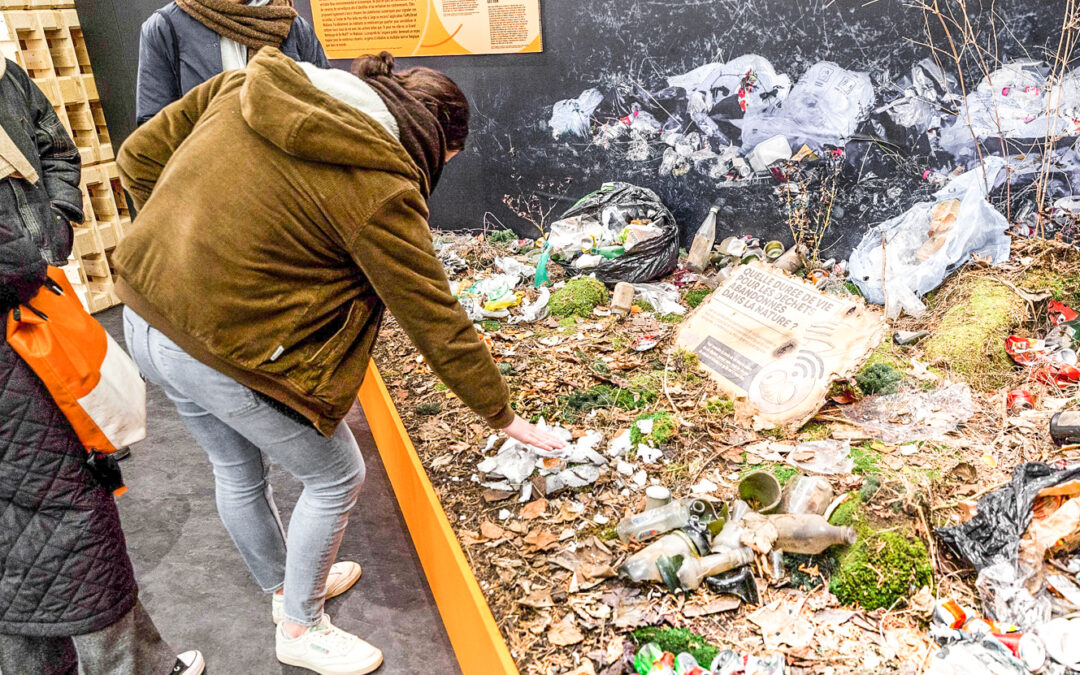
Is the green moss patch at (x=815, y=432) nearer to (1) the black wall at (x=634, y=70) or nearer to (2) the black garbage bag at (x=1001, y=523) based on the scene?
(2) the black garbage bag at (x=1001, y=523)

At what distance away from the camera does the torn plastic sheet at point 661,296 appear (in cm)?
420

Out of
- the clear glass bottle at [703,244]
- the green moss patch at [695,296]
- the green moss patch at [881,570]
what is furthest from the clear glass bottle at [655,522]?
the clear glass bottle at [703,244]

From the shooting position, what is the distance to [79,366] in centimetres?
173

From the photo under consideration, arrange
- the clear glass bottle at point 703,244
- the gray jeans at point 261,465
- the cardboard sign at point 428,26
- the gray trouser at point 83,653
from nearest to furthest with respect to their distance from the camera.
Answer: the gray jeans at point 261,465
the gray trouser at point 83,653
the clear glass bottle at point 703,244
the cardboard sign at point 428,26

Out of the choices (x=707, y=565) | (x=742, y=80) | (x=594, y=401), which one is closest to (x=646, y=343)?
(x=594, y=401)

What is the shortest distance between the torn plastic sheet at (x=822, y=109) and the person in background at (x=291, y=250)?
331cm

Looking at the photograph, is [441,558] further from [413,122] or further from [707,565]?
[413,122]

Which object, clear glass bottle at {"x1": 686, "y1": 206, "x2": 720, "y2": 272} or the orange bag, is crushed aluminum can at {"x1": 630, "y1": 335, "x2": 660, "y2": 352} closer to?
clear glass bottle at {"x1": 686, "y1": 206, "x2": 720, "y2": 272}

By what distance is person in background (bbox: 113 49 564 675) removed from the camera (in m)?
1.49

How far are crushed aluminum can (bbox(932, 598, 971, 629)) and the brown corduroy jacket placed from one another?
1.54 m

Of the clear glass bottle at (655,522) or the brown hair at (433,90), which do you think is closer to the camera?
the brown hair at (433,90)

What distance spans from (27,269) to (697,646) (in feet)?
6.54

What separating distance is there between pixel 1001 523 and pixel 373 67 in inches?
87.3

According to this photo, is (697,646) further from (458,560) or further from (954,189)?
(954,189)
